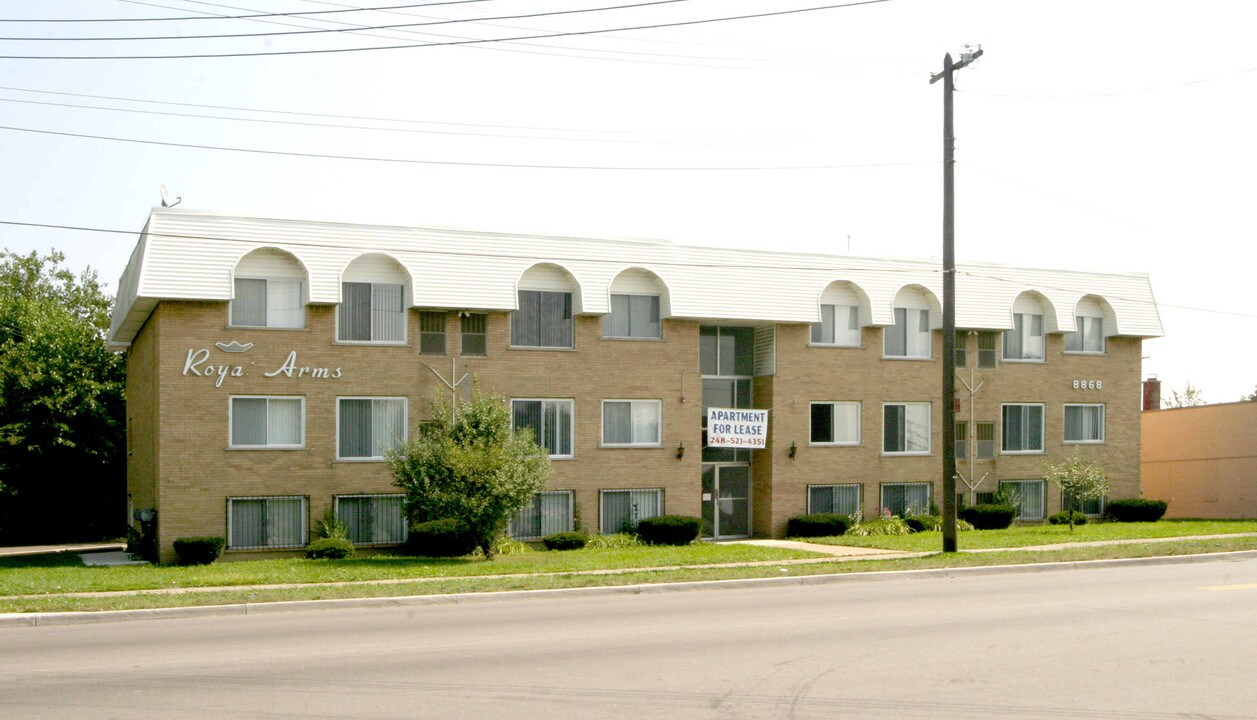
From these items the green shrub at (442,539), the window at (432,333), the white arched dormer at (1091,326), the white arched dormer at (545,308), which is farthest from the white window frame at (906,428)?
the green shrub at (442,539)

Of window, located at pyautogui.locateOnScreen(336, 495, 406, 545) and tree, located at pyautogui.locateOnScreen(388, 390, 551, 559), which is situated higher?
tree, located at pyautogui.locateOnScreen(388, 390, 551, 559)

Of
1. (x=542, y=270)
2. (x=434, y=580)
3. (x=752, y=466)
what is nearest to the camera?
(x=434, y=580)

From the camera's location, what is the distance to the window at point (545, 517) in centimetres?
3072

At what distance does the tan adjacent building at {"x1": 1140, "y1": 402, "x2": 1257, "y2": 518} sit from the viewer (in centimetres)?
4225

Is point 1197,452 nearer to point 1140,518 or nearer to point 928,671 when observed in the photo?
point 1140,518

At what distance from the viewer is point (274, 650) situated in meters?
12.8

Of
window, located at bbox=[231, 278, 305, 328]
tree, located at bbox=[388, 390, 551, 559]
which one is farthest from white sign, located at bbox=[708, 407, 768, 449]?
window, located at bbox=[231, 278, 305, 328]

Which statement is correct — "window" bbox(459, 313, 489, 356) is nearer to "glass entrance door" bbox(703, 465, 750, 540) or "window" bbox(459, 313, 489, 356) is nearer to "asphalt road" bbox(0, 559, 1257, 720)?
"glass entrance door" bbox(703, 465, 750, 540)

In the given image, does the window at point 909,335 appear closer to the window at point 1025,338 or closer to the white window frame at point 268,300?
the window at point 1025,338

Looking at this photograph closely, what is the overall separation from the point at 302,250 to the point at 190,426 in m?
4.80

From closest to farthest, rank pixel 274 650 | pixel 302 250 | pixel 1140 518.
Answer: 1. pixel 274 650
2. pixel 302 250
3. pixel 1140 518

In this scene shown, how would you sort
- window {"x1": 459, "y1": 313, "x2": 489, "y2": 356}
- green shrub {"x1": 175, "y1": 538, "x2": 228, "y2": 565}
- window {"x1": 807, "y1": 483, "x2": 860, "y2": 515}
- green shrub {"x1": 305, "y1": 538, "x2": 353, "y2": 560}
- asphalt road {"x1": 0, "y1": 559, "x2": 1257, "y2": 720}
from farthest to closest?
window {"x1": 807, "y1": 483, "x2": 860, "y2": 515} → window {"x1": 459, "y1": 313, "x2": 489, "y2": 356} → green shrub {"x1": 305, "y1": 538, "x2": 353, "y2": 560} → green shrub {"x1": 175, "y1": 538, "x2": 228, "y2": 565} → asphalt road {"x1": 0, "y1": 559, "x2": 1257, "y2": 720}

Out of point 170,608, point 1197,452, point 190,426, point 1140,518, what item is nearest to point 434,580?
point 170,608

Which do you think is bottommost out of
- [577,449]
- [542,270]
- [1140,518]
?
[1140,518]
